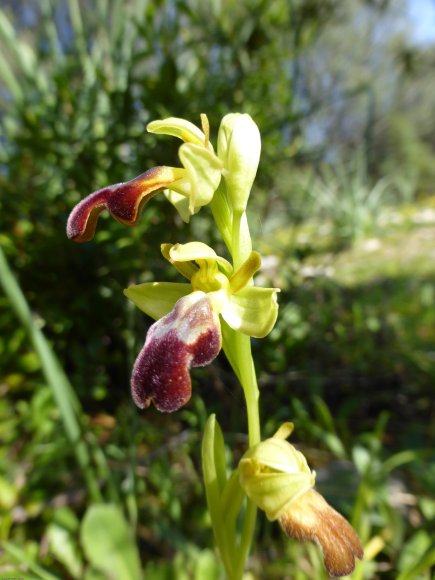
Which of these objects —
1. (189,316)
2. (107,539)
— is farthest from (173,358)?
(107,539)

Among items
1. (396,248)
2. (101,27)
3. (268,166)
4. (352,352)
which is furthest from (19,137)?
(396,248)

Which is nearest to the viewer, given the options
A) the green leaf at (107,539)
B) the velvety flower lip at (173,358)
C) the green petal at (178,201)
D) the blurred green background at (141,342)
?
the velvety flower lip at (173,358)

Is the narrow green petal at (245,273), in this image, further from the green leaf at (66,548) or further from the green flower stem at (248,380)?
the green leaf at (66,548)

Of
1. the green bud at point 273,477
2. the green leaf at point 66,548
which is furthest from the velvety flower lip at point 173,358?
the green leaf at point 66,548

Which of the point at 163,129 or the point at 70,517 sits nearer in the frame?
the point at 163,129

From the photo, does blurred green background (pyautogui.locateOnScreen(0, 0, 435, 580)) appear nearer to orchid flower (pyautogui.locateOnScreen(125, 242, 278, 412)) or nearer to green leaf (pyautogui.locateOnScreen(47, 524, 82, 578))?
green leaf (pyautogui.locateOnScreen(47, 524, 82, 578))

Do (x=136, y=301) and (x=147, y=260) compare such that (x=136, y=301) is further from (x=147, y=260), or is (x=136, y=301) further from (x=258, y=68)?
(x=258, y=68)

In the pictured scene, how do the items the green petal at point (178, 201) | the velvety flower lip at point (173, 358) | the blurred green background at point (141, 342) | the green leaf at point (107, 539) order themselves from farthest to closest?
1. the blurred green background at point (141, 342)
2. the green leaf at point (107, 539)
3. the green petal at point (178, 201)
4. the velvety flower lip at point (173, 358)
